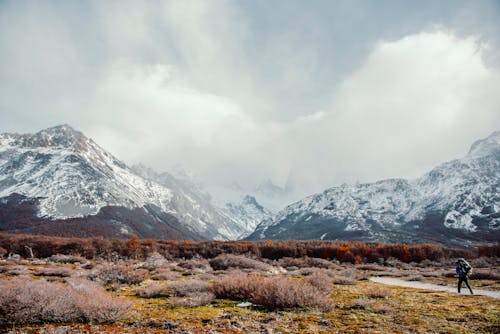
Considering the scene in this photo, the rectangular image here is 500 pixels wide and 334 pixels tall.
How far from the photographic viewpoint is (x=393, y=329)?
29.7 feet

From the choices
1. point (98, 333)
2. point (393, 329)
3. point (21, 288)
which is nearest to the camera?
point (98, 333)

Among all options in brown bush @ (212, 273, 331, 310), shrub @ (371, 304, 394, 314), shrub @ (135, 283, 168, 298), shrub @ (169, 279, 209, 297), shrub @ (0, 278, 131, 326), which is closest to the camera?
shrub @ (0, 278, 131, 326)

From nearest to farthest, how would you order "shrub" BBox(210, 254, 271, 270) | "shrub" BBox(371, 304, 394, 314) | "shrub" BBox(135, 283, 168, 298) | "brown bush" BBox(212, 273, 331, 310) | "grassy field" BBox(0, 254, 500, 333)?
"grassy field" BBox(0, 254, 500, 333) < "shrub" BBox(371, 304, 394, 314) < "brown bush" BBox(212, 273, 331, 310) < "shrub" BBox(135, 283, 168, 298) < "shrub" BBox(210, 254, 271, 270)

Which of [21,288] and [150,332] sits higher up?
[21,288]

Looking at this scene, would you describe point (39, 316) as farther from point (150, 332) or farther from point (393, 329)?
point (393, 329)

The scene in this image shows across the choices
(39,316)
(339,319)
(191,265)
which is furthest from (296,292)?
(191,265)

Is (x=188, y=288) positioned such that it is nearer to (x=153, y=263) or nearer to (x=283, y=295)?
(x=283, y=295)

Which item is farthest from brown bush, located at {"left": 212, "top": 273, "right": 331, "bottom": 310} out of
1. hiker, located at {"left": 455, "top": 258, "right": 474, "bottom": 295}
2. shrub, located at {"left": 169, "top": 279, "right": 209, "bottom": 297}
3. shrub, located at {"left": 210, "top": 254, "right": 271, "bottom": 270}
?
shrub, located at {"left": 210, "top": 254, "right": 271, "bottom": 270}

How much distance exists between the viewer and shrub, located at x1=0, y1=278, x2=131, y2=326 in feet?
30.6

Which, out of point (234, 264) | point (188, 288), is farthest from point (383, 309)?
point (234, 264)

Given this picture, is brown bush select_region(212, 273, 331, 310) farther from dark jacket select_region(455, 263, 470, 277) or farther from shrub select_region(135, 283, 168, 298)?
dark jacket select_region(455, 263, 470, 277)

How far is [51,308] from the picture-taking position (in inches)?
372

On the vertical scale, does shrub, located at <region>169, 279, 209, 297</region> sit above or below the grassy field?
below

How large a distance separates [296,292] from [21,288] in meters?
9.65
